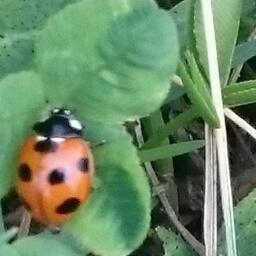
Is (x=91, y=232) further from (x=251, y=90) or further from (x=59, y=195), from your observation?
(x=251, y=90)

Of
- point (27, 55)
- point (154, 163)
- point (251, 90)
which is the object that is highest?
point (27, 55)

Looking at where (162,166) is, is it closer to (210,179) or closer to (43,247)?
(210,179)

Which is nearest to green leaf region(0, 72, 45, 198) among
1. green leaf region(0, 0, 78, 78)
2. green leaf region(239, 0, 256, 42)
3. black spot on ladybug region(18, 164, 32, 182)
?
black spot on ladybug region(18, 164, 32, 182)

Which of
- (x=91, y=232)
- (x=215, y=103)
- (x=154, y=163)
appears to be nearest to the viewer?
(x=91, y=232)

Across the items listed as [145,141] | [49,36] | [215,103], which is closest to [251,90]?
[215,103]

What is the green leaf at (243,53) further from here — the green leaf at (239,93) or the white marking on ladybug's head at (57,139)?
the white marking on ladybug's head at (57,139)

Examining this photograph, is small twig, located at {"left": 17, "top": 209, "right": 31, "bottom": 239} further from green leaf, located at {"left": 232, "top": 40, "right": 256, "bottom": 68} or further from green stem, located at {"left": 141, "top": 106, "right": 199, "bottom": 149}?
green leaf, located at {"left": 232, "top": 40, "right": 256, "bottom": 68}
